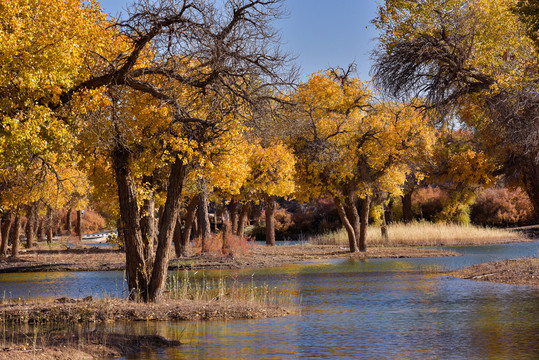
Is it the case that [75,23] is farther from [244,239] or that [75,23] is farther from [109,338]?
[244,239]

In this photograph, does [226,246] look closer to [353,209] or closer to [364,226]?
[353,209]

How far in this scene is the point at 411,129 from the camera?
1481 inches

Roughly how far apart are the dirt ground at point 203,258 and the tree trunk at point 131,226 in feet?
38.1

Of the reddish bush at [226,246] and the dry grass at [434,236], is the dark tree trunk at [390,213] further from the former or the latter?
the reddish bush at [226,246]

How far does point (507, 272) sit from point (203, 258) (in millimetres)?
16305

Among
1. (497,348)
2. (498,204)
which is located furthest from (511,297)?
(498,204)

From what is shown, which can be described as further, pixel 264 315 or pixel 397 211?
pixel 397 211

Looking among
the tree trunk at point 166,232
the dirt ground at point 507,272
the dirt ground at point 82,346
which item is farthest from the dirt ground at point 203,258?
the dirt ground at point 82,346

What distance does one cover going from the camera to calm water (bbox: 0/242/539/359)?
38.8ft

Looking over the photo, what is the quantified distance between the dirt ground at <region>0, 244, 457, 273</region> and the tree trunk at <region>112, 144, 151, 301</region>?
11.6 m

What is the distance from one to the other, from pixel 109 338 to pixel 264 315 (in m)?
4.74

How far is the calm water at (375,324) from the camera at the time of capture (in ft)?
38.8

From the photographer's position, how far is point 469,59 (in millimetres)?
19562

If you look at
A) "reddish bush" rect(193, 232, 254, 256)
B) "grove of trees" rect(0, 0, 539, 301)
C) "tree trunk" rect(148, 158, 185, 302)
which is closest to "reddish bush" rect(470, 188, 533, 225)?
"reddish bush" rect(193, 232, 254, 256)
